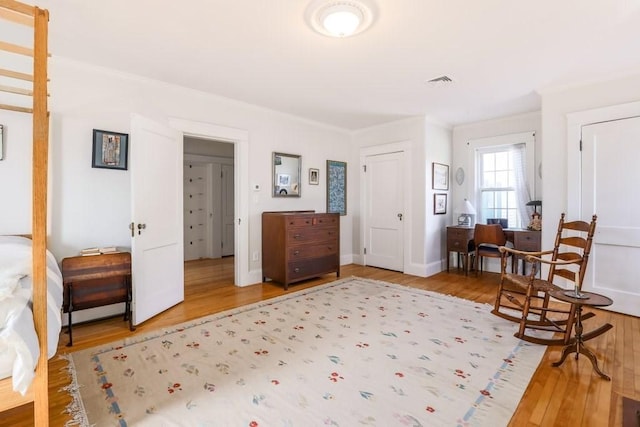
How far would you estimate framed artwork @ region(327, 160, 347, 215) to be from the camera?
5.23 m

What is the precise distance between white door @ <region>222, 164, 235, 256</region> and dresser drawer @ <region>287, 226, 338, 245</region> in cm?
299

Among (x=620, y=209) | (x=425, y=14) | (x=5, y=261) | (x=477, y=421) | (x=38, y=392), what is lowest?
(x=477, y=421)

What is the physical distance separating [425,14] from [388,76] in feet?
3.47

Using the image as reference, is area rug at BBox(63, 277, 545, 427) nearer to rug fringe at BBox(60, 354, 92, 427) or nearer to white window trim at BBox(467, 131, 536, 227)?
rug fringe at BBox(60, 354, 92, 427)

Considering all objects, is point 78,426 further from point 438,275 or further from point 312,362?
point 438,275

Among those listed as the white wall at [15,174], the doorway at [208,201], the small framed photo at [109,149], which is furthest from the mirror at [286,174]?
the white wall at [15,174]

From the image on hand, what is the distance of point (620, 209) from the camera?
121 inches

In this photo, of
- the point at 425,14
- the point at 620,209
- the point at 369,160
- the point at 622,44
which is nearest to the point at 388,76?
the point at 425,14

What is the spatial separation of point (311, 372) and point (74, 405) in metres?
1.33

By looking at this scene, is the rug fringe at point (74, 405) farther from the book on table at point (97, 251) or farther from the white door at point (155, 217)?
the book on table at point (97, 251)

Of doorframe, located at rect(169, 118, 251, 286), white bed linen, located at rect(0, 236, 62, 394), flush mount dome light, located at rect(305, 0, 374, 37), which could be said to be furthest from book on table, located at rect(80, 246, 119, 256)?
flush mount dome light, located at rect(305, 0, 374, 37)

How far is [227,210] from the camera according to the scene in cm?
662

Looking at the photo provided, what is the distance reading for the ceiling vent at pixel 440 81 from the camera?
126 inches

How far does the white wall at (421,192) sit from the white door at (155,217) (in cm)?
327
